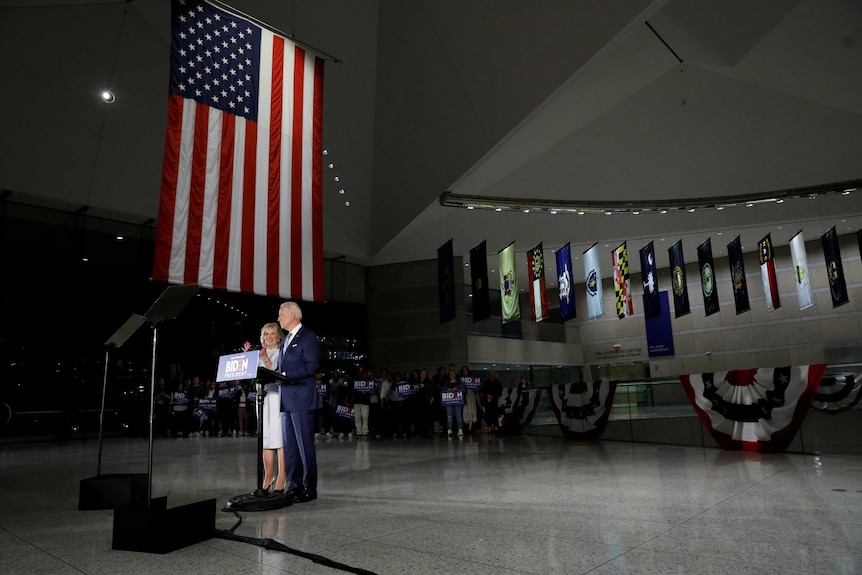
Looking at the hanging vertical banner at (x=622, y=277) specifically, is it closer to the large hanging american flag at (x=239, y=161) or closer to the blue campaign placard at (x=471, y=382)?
the blue campaign placard at (x=471, y=382)

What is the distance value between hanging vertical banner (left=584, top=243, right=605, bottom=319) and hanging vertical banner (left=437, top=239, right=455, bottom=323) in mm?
4379

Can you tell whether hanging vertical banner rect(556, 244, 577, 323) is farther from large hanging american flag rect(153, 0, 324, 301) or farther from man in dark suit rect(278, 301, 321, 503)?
man in dark suit rect(278, 301, 321, 503)

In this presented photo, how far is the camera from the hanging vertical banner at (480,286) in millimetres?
16578

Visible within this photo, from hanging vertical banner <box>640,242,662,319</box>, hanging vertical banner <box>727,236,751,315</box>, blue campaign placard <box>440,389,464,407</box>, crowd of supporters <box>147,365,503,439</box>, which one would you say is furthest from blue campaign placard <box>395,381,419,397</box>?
hanging vertical banner <box>727,236,751,315</box>

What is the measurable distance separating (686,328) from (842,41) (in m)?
15.4

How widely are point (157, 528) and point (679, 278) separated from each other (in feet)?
58.8

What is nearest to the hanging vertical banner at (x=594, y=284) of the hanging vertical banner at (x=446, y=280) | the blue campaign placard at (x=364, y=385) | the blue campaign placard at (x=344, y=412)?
A: the hanging vertical banner at (x=446, y=280)

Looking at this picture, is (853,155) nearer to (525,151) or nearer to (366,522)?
(525,151)

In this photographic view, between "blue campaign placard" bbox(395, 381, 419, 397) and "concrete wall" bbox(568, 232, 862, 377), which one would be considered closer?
"blue campaign placard" bbox(395, 381, 419, 397)

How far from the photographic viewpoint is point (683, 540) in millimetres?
3207

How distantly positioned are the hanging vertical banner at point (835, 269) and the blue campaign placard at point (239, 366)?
1844cm

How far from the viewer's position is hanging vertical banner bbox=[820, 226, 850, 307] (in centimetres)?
1648

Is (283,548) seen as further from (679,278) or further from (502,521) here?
(679,278)

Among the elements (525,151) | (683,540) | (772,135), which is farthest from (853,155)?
(683,540)
